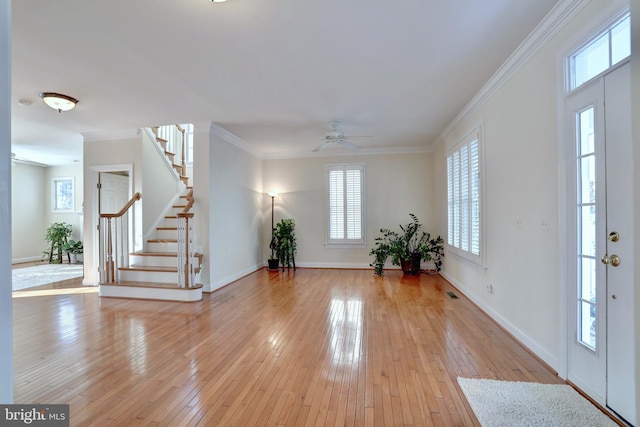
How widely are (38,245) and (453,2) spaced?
11324 millimetres

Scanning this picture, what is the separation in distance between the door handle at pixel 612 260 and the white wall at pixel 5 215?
9.22 feet

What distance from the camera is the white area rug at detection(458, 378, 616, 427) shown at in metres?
1.75

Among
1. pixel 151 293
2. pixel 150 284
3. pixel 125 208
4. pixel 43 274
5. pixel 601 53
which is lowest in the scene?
pixel 43 274

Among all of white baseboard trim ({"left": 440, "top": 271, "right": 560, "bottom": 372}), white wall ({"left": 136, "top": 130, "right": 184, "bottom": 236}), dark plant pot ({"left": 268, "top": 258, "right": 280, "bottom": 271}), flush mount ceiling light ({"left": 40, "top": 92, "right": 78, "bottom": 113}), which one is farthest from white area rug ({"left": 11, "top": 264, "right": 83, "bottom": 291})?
white baseboard trim ({"left": 440, "top": 271, "right": 560, "bottom": 372})

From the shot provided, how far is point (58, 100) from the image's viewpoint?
11.7 feet

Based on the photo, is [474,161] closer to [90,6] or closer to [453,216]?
[453,216]

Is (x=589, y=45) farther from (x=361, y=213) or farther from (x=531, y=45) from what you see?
(x=361, y=213)

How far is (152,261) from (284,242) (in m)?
2.59

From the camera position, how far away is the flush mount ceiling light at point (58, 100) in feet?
11.6

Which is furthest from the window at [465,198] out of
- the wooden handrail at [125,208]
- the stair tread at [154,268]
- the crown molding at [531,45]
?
the wooden handrail at [125,208]

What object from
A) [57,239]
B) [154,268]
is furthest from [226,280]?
[57,239]

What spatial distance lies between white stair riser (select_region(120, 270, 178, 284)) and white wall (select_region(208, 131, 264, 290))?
0.62 m

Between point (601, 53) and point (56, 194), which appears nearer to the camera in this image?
point (601, 53)

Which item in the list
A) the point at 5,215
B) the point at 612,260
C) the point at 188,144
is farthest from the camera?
the point at 188,144
